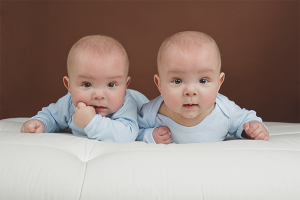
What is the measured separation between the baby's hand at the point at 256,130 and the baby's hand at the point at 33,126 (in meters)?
1.00

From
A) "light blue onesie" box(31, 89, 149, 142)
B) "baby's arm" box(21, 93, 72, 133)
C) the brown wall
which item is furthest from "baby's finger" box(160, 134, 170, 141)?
the brown wall

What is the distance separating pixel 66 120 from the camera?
178cm

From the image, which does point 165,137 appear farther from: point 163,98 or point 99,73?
point 99,73

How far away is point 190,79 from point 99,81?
424mm

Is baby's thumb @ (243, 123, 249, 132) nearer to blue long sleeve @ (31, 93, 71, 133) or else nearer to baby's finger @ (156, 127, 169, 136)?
baby's finger @ (156, 127, 169, 136)

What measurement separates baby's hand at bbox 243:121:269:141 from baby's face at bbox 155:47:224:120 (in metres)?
0.25

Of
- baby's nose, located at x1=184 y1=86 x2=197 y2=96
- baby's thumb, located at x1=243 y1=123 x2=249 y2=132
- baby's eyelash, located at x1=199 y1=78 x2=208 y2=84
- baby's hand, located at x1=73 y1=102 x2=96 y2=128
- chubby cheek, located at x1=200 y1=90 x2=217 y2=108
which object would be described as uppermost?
baby's eyelash, located at x1=199 y1=78 x2=208 y2=84

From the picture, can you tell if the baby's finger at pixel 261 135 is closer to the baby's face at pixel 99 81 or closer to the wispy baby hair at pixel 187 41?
the wispy baby hair at pixel 187 41

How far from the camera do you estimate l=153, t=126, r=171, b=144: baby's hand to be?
1.51 m

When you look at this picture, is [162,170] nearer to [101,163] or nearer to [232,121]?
[101,163]

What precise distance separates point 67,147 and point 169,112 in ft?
1.76

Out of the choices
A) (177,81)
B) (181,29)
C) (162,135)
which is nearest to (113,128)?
(162,135)

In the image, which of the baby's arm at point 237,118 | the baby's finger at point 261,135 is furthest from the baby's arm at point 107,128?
the baby's finger at point 261,135

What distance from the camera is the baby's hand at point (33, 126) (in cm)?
156
